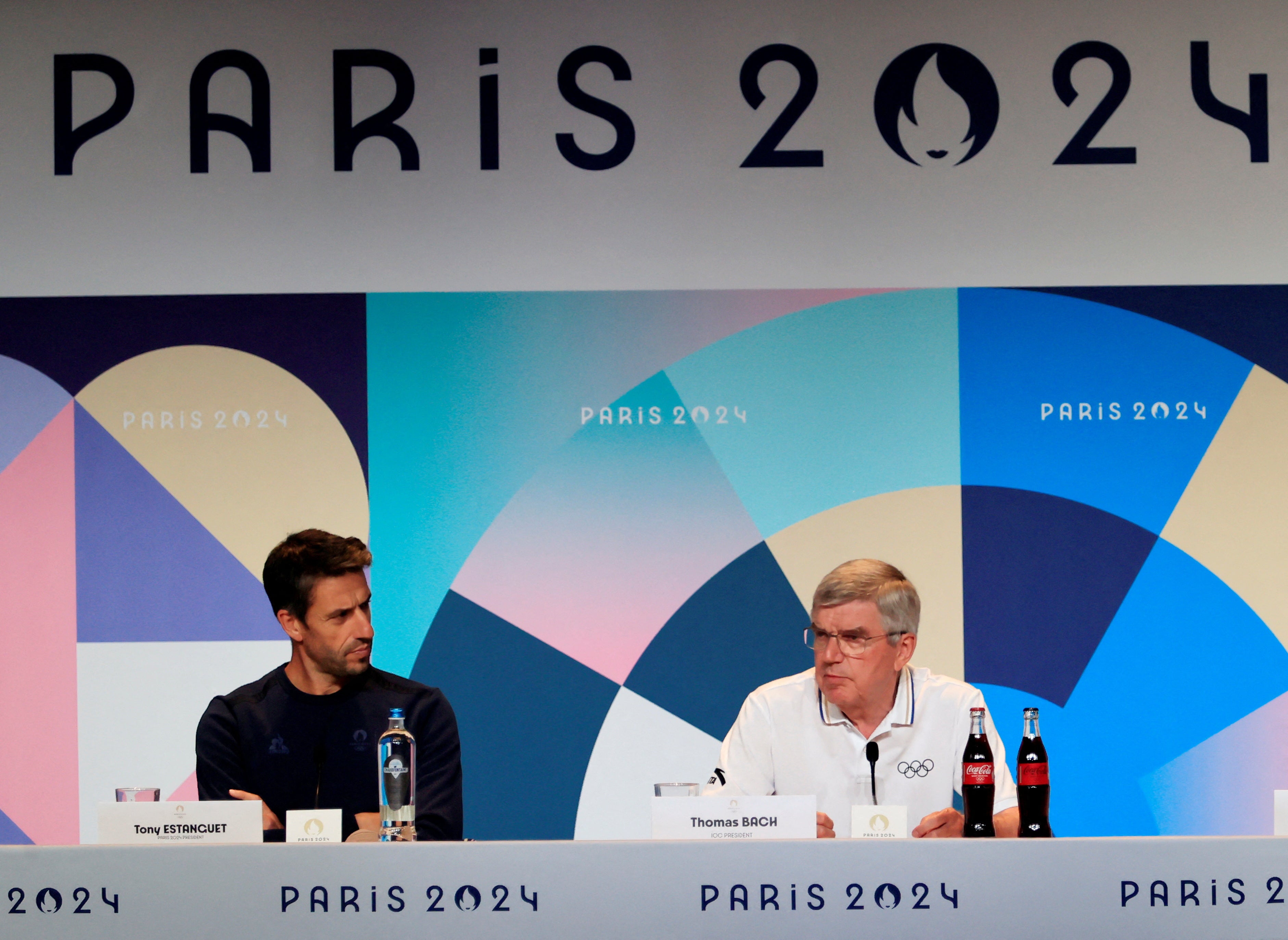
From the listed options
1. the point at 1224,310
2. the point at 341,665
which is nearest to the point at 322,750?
the point at 341,665

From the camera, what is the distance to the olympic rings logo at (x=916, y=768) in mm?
2666

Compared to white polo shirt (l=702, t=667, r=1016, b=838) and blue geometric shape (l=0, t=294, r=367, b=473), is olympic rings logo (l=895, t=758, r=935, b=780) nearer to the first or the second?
white polo shirt (l=702, t=667, r=1016, b=838)

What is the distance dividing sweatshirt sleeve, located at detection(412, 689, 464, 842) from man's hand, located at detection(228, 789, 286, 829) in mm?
A: 270

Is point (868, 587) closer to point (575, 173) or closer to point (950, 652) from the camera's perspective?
point (950, 652)

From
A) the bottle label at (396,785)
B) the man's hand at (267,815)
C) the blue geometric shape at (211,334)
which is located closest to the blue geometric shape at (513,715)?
the blue geometric shape at (211,334)

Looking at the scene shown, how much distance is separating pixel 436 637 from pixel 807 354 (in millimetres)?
1309

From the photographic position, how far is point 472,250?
3523 millimetres

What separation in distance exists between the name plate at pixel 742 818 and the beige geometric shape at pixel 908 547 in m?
1.49

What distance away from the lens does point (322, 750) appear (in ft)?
8.66

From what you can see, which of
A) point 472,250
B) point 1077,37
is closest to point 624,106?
point 472,250

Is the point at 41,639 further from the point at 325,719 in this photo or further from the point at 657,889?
the point at 657,889

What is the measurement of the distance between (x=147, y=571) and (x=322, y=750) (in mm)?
1115

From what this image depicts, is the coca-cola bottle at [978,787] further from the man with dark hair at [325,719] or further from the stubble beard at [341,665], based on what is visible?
the stubble beard at [341,665]

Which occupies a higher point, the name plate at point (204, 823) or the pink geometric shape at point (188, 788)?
the name plate at point (204, 823)
